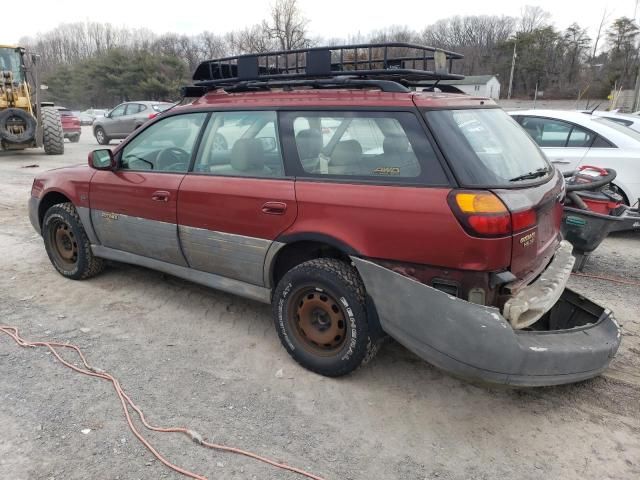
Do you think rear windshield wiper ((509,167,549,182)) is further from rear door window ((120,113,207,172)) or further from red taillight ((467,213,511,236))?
rear door window ((120,113,207,172))

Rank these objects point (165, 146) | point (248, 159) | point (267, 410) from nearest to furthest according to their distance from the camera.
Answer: point (267, 410) < point (248, 159) < point (165, 146)

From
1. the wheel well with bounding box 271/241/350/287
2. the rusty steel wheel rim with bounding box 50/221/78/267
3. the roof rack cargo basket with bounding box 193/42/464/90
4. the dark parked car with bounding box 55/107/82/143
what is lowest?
the dark parked car with bounding box 55/107/82/143

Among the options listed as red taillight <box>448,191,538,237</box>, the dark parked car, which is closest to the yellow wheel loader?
the dark parked car

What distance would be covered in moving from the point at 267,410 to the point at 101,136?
19419mm

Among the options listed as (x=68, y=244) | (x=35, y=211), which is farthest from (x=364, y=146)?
(x=35, y=211)

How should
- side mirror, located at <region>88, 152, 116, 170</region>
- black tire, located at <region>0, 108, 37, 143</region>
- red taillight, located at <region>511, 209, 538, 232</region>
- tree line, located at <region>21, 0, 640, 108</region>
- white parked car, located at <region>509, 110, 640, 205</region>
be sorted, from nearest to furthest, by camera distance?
1. red taillight, located at <region>511, 209, 538, 232</region>
2. side mirror, located at <region>88, 152, 116, 170</region>
3. white parked car, located at <region>509, 110, 640, 205</region>
4. black tire, located at <region>0, 108, 37, 143</region>
5. tree line, located at <region>21, 0, 640, 108</region>

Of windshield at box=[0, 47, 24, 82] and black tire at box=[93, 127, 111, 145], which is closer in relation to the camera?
windshield at box=[0, 47, 24, 82]

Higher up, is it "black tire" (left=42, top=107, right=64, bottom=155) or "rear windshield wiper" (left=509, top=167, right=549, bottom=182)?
"rear windshield wiper" (left=509, top=167, right=549, bottom=182)

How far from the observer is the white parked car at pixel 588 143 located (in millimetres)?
6422

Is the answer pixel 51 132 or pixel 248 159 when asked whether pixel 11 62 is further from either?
pixel 248 159

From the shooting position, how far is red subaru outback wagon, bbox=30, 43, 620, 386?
2.56m

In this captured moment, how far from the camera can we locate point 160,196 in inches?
150

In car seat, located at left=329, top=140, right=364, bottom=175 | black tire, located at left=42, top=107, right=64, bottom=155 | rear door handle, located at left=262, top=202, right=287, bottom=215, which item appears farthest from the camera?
black tire, located at left=42, top=107, right=64, bottom=155

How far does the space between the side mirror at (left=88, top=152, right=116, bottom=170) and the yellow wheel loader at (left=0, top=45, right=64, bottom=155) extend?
35.1 feet
